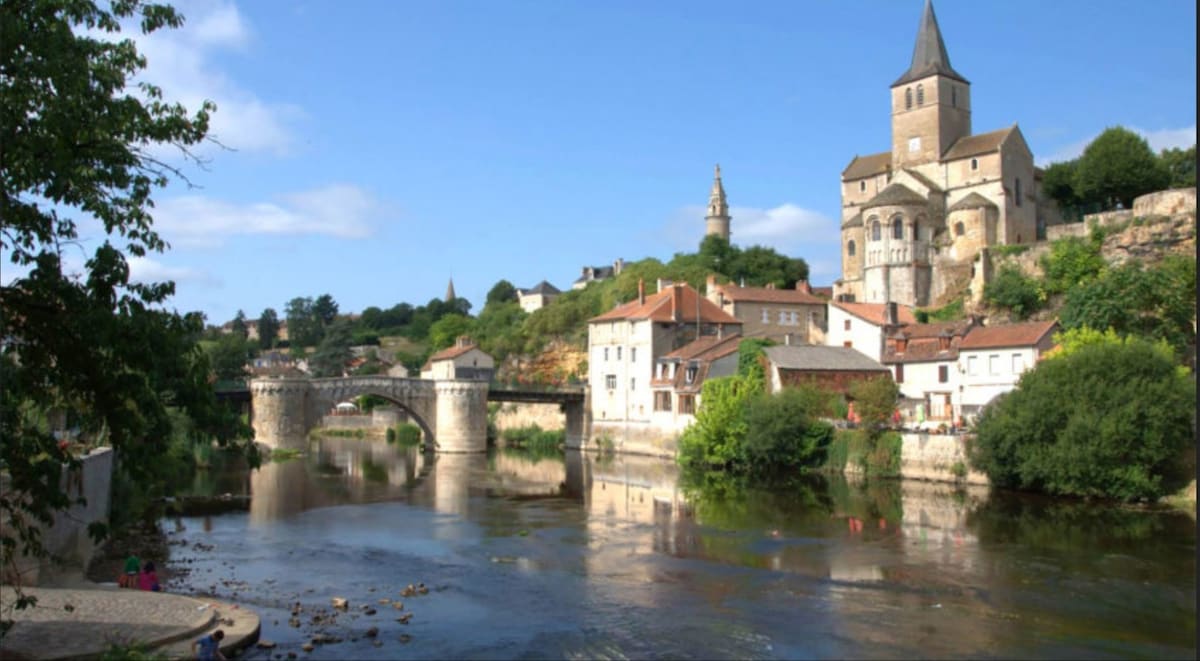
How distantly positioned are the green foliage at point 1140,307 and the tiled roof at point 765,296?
18.9m

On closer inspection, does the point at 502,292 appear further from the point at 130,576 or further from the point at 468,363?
the point at 130,576

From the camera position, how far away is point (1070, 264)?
50656mm

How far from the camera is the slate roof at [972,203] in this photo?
57250 millimetres

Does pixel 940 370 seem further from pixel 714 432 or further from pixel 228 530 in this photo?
pixel 228 530

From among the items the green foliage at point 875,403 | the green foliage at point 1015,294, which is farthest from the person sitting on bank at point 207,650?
the green foliage at point 1015,294

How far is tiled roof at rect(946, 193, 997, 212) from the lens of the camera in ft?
188

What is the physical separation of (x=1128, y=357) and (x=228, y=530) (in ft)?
87.5

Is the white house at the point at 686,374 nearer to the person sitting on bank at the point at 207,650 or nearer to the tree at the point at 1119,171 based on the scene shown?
the tree at the point at 1119,171

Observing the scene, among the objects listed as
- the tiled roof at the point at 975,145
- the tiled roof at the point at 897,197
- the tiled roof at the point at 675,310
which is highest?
the tiled roof at the point at 975,145

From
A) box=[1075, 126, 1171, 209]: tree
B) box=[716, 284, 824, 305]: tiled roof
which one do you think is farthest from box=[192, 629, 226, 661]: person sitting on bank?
box=[1075, 126, 1171, 209]: tree

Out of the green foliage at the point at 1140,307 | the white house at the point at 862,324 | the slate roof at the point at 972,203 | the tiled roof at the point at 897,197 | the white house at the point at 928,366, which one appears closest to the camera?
the green foliage at the point at 1140,307

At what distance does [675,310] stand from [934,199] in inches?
681

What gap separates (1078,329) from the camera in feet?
137

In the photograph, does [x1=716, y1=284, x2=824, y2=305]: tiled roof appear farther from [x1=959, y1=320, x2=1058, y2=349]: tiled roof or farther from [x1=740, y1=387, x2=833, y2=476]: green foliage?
[x1=740, y1=387, x2=833, y2=476]: green foliage
